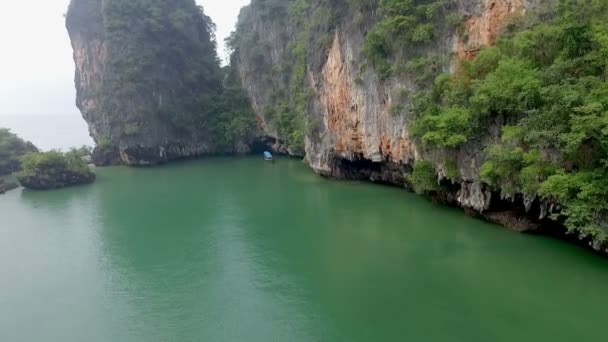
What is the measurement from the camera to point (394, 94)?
16.2 m

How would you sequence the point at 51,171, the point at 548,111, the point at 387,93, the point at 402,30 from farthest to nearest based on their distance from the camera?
the point at 51,171 → the point at 387,93 → the point at 402,30 → the point at 548,111

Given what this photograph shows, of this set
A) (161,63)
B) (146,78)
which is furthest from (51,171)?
(161,63)

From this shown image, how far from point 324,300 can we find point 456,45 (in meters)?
9.46

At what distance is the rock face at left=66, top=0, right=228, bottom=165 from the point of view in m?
28.1

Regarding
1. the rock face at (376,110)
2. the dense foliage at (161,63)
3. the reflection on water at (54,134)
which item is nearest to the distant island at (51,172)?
the dense foliage at (161,63)

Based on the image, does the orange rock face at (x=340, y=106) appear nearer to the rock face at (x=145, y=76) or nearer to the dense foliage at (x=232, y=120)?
the dense foliage at (x=232, y=120)

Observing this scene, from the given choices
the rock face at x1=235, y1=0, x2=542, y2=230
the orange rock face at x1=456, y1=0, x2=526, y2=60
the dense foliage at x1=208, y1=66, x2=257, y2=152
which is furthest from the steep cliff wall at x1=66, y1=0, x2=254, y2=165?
the orange rock face at x1=456, y1=0, x2=526, y2=60

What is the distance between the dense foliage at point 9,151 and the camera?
27453 mm

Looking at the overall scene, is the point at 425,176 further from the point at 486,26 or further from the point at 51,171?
the point at 51,171

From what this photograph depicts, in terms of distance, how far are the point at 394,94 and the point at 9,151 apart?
24.7 meters

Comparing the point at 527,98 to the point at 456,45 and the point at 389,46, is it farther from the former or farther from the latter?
the point at 389,46

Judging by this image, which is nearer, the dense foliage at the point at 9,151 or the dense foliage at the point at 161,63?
the dense foliage at the point at 9,151

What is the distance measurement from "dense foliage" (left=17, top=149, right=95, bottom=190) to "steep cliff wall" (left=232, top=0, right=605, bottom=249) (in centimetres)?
1193

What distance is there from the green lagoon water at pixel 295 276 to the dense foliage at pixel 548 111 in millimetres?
1782
